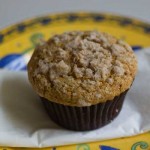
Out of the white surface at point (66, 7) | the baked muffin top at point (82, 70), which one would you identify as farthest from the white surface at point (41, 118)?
the white surface at point (66, 7)

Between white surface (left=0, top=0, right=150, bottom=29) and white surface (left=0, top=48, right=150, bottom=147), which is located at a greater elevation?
white surface (left=0, top=0, right=150, bottom=29)

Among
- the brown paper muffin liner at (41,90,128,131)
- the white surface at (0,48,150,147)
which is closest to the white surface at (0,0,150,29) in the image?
the white surface at (0,48,150,147)

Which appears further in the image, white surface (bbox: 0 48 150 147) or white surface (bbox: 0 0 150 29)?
white surface (bbox: 0 0 150 29)

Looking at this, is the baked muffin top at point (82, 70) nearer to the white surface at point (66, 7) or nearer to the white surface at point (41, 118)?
the white surface at point (41, 118)

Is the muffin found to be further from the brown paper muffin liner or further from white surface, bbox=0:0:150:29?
white surface, bbox=0:0:150:29

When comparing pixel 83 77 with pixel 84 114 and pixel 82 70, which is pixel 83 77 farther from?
pixel 84 114

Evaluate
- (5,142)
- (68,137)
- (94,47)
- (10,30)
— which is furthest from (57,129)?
(10,30)

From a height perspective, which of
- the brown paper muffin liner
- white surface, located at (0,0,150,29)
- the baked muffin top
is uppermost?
white surface, located at (0,0,150,29)

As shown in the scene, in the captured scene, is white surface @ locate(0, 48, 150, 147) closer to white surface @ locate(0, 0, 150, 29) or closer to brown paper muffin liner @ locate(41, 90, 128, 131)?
brown paper muffin liner @ locate(41, 90, 128, 131)
